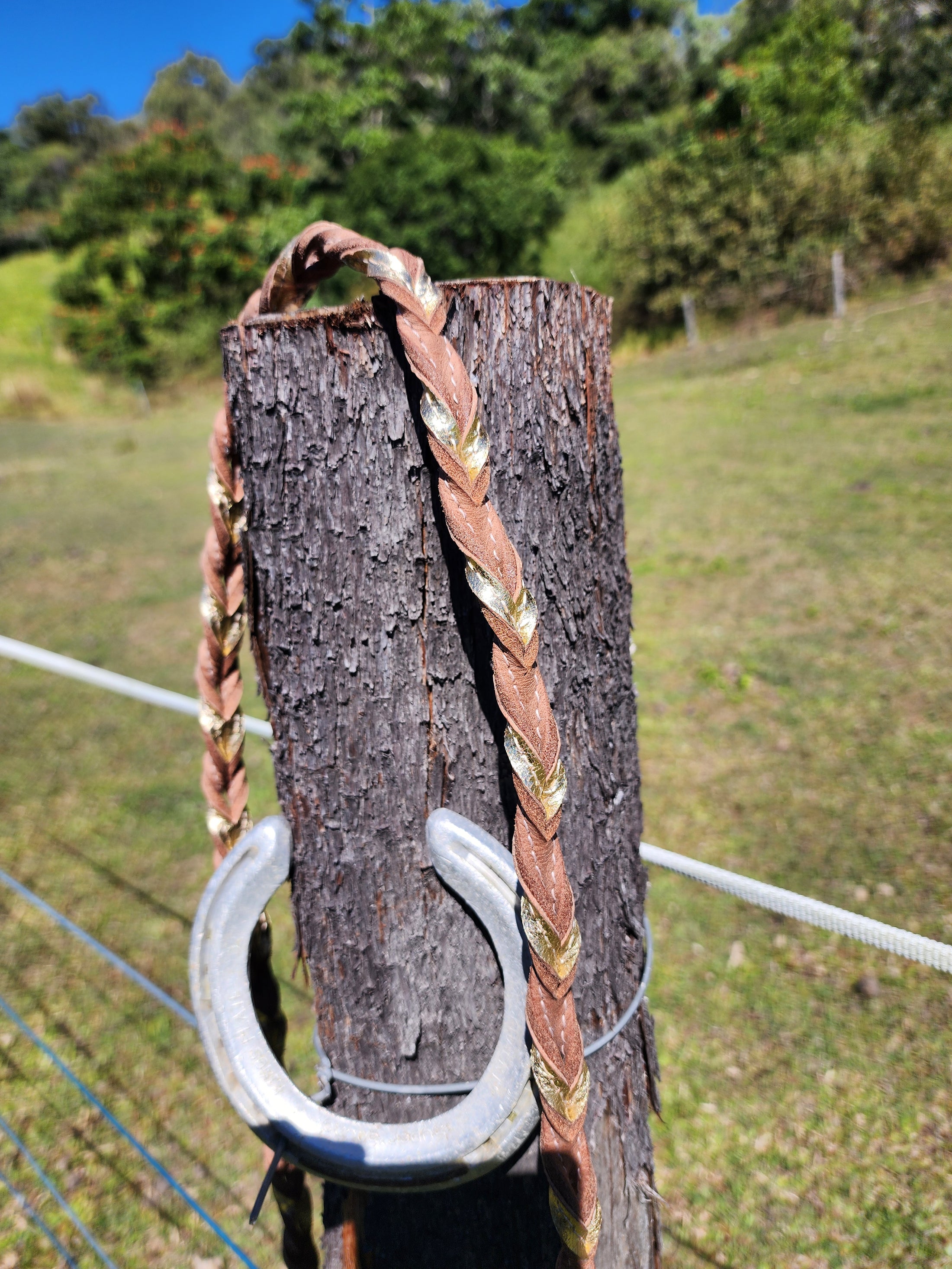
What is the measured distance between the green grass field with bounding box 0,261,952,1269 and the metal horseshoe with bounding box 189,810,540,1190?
1520 mm

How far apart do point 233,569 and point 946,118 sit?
733 inches

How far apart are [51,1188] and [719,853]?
2.47 meters

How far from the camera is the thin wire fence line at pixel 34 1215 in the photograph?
2049mm

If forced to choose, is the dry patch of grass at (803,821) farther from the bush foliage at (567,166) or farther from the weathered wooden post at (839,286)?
the bush foliage at (567,166)

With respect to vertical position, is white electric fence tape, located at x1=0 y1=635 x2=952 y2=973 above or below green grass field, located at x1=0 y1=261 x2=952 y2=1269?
above

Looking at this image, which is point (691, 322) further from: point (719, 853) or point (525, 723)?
point (525, 723)

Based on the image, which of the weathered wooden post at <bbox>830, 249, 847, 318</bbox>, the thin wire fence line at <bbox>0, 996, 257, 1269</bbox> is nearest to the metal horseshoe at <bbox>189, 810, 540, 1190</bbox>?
the thin wire fence line at <bbox>0, 996, 257, 1269</bbox>

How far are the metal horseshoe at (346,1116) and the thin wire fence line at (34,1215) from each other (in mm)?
1509

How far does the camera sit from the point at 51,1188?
187 centimetres

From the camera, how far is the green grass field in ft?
7.11

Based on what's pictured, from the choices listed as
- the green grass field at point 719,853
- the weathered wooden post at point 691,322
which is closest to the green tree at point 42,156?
the weathered wooden post at point 691,322

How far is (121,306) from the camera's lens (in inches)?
771

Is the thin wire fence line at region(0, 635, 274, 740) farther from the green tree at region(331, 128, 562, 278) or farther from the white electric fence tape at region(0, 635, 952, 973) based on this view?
the green tree at region(331, 128, 562, 278)

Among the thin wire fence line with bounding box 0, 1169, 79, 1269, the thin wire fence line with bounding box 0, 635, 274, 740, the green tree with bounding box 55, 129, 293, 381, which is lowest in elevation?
the thin wire fence line with bounding box 0, 1169, 79, 1269
